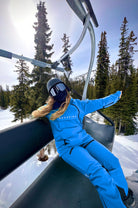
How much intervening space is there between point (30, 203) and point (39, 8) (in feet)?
36.6

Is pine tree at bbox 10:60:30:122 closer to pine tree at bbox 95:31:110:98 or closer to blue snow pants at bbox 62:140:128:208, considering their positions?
blue snow pants at bbox 62:140:128:208

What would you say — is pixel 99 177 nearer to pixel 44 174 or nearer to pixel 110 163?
pixel 110 163

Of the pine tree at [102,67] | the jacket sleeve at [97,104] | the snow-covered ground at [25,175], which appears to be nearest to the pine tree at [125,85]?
the pine tree at [102,67]

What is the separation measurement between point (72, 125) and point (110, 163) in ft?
2.58

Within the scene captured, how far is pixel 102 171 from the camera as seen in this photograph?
3.70 ft

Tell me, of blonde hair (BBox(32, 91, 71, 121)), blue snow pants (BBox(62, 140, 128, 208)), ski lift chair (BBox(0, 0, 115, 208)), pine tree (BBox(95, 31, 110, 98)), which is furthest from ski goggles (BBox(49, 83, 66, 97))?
pine tree (BBox(95, 31, 110, 98))

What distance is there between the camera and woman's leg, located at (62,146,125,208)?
38.6 inches

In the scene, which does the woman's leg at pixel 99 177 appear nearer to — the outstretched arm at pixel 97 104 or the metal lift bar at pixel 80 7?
the outstretched arm at pixel 97 104

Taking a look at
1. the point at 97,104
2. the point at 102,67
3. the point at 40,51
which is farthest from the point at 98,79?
the point at 97,104

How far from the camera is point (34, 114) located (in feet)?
5.21

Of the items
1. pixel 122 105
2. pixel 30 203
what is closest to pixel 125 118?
pixel 122 105

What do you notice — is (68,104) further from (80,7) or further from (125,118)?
(125,118)

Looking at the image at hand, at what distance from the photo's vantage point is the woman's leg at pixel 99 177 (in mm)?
981

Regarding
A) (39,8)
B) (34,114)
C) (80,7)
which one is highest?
(39,8)
